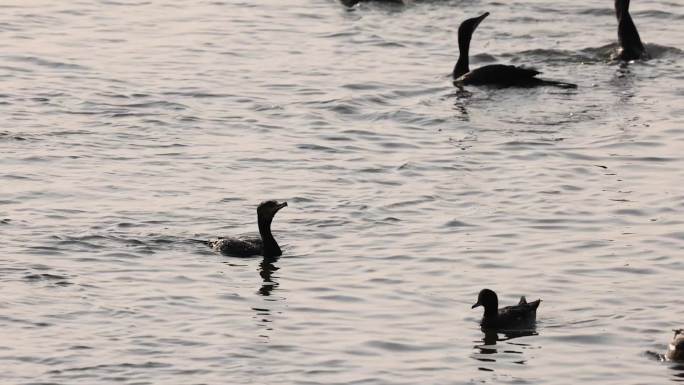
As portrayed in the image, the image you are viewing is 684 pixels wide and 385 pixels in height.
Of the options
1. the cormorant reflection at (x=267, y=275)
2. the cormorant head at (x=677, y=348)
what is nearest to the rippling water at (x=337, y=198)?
the cormorant reflection at (x=267, y=275)

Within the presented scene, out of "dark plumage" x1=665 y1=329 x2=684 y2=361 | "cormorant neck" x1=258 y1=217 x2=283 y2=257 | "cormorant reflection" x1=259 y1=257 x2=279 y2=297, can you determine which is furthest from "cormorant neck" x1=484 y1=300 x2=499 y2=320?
"cormorant neck" x1=258 y1=217 x2=283 y2=257

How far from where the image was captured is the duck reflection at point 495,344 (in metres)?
14.5

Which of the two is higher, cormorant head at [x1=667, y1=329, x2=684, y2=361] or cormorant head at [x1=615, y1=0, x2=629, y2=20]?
cormorant head at [x1=615, y1=0, x2=629, y2=20]

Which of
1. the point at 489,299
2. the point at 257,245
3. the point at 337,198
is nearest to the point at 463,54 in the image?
the point at 337,198

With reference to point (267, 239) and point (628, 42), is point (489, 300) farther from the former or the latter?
point (628, 42)

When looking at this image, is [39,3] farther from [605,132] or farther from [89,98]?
[605,132]

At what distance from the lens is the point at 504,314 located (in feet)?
48.9

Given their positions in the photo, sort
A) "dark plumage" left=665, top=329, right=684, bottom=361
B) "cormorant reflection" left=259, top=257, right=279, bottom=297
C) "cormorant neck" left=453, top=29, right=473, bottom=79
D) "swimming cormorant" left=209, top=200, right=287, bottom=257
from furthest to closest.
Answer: "cormorant neck" left=453, top=29, right=473, bottom=79 < "swimming cormorant" left=209, top=200, right=287, bottom=257 < "cormorant reflection" left=259, top=257, right=279, bottom=297 < "dark plumage" left=665, top=329, right=684, bottom=361

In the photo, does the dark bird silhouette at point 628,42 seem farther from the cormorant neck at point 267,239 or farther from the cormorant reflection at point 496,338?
the cormorant reflection at point 496,338

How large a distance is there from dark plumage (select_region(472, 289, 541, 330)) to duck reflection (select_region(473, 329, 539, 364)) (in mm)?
58

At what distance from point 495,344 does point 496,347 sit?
88 millimetres

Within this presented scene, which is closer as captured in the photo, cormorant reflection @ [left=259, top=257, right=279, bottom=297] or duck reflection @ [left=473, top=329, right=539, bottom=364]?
duck reflection @ [left=473, top=329, right=539, bottom=364]

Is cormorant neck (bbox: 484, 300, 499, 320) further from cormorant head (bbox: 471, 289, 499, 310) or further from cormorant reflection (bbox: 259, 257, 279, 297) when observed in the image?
cormorant reflection (bbox: 259, 257, 279, 297)

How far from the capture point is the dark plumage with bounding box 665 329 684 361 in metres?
13.8
